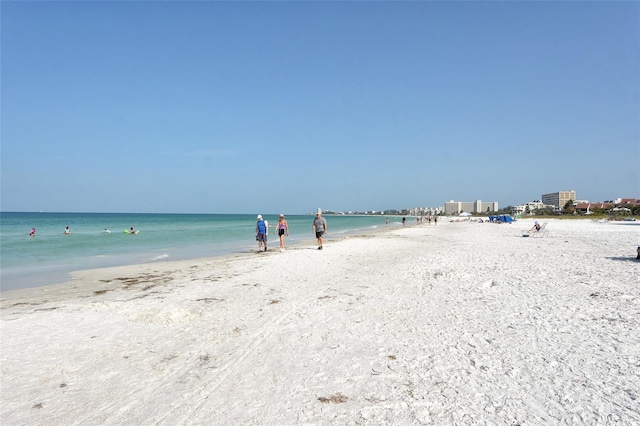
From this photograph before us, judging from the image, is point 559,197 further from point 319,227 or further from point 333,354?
point 333,354

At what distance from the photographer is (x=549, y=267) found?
10719 mm

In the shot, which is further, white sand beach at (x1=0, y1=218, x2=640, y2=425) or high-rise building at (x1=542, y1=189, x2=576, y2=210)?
high-rise building at (x1=542, y1=189, x2=576, y2=210)

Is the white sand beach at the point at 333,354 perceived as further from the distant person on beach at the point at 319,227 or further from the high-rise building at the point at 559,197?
the high-rise building at the point at 559,197

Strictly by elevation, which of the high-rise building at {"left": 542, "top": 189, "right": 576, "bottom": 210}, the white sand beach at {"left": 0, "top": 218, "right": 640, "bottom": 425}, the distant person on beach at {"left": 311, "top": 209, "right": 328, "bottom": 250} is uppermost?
the high-rise building at {"left": 542, "top": 189, "right": 576, "bottom": 210}

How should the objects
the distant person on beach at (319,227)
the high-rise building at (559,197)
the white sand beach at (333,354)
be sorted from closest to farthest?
the white sand beach at (333,354)
the distant person on beach at (319,227)
the high-rise building at (559,197)

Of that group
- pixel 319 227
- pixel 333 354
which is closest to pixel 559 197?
pixel 319 227

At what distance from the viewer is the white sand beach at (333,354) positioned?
3.46m

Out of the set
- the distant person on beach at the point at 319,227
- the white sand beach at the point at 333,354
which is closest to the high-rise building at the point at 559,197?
the distant person on beach at the point at 319,227

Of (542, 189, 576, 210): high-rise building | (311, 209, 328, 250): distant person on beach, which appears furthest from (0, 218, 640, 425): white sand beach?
(542, 189, 576, 210): high-rise building

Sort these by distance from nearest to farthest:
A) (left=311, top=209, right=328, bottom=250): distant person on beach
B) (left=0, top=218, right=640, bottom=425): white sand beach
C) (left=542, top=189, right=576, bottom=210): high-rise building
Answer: (left=0, top=218, right=640, bottom=425): white sand beach
(left=311, top=209, right=328, bottom=250): distant person on beach
(left=542, top=189, right=576, bottom=210): high-rise building

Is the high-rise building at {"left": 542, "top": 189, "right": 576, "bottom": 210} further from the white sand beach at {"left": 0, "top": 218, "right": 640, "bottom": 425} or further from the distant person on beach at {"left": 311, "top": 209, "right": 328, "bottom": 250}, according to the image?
the white sand beach at {"left": 0, "top": 218, "right": 640, "bottom": 425}

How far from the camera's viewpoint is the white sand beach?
3455 mm

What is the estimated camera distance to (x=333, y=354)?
476cm

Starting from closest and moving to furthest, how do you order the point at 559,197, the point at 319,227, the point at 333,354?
the point at 333,354 → the point at 319,227 → the point at 559,197
